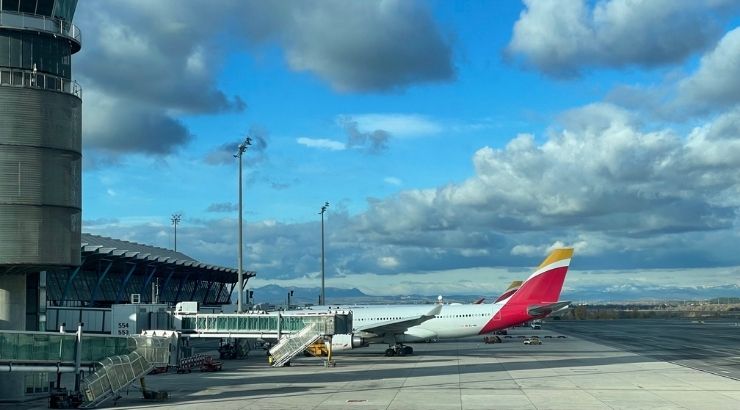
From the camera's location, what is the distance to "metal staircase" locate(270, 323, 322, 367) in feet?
166

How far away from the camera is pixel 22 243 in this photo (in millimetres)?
32281

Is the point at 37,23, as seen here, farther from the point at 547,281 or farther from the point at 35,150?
the point at 547,281

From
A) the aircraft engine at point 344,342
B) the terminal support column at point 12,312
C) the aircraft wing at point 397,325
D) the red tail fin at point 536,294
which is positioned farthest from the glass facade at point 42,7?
the red tail fin at point 536,294

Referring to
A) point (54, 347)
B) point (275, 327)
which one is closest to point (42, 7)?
point (54, 347)

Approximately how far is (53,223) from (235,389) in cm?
1132

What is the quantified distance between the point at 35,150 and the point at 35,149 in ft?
0.14

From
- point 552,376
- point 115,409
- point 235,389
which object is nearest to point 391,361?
point 552,376

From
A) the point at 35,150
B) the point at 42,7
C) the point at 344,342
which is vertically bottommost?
the point at 344,342

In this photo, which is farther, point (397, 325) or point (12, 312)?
point (397, 325)

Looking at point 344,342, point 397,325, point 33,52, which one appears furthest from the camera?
point 397,325

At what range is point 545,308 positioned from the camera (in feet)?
205

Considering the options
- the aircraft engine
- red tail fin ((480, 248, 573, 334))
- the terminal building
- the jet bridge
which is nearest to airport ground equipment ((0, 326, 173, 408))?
the terminal building

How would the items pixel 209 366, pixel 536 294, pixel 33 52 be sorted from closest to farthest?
pixel 33 52 < pixel 209 366 < pixel 536 294

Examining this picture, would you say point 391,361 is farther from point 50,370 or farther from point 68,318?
point 50,370
